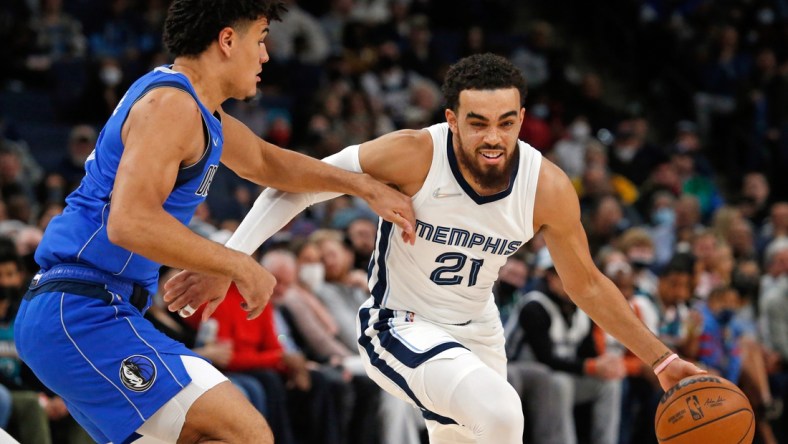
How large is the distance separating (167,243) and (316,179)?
1452 millimetres

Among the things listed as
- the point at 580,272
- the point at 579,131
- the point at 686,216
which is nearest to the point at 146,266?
the point at 580,272

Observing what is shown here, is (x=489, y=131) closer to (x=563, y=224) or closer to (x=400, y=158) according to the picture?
(x=400, y=158)

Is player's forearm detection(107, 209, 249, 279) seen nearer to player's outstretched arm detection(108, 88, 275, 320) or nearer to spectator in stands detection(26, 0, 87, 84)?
player's outstretched arm detection(108, 88, 275, 320)

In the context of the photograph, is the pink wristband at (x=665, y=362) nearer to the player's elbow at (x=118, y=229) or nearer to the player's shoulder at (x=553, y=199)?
the player's shoulder at (x=553, y=199)

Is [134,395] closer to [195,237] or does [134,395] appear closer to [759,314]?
[195,237]

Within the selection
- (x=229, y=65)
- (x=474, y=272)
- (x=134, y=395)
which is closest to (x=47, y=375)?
(x=134, y=395)

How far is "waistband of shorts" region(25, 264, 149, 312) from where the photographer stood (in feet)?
12.9

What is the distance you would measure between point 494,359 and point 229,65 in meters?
2.07

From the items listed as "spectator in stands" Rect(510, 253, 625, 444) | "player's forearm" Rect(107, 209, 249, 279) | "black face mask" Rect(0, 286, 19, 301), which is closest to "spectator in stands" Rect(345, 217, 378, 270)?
"spectator in stands" Rect(510, 253, 625, 444)

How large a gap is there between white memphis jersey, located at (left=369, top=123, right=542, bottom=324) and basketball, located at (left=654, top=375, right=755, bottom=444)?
1.01m

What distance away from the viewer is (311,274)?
356 inches

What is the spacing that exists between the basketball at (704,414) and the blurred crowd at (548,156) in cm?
376

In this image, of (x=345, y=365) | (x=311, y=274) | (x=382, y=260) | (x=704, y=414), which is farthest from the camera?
(x=311, y=274)

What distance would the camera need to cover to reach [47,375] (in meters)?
3.96
